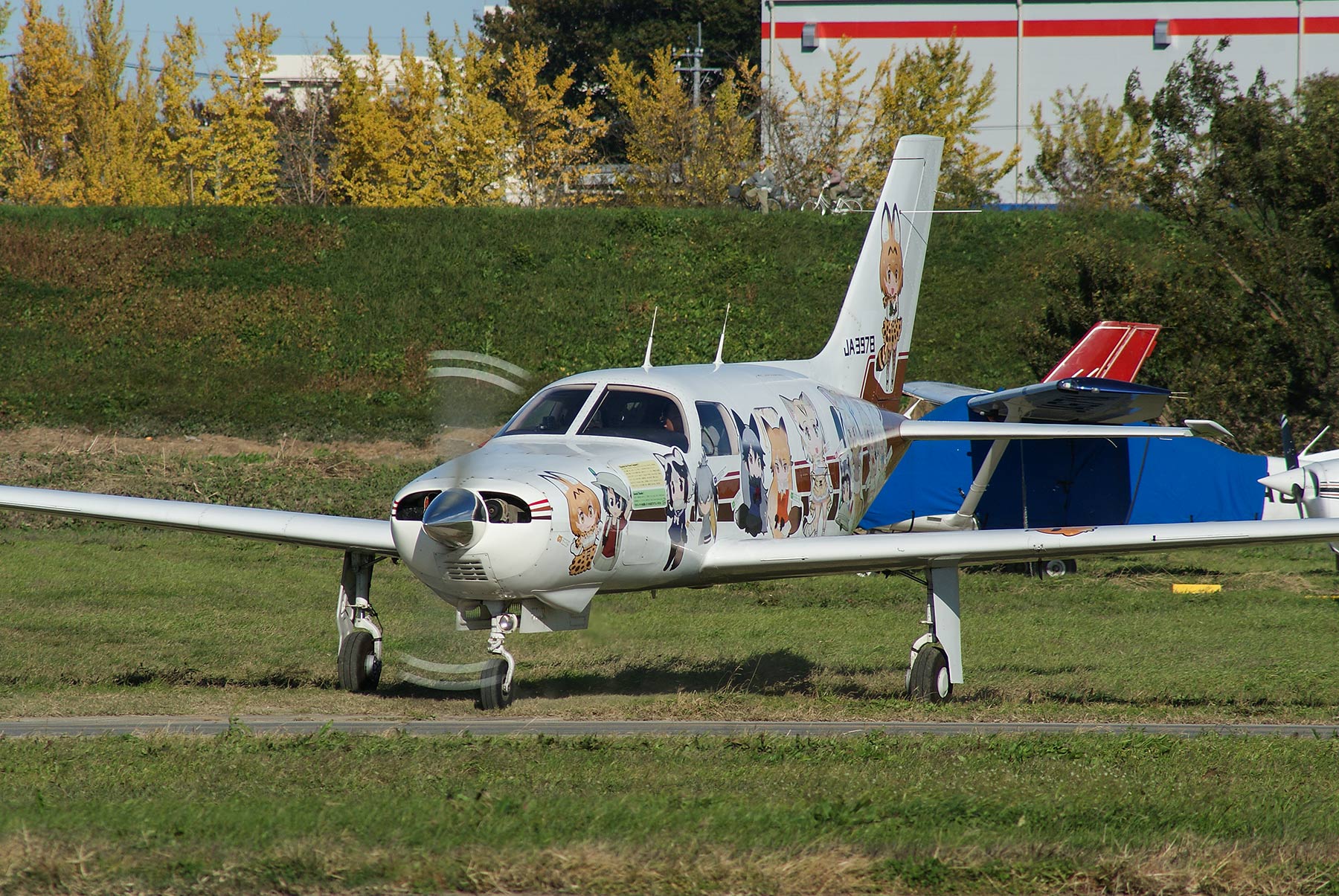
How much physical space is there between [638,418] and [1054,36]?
4673 centimetres

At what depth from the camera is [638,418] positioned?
403 inches

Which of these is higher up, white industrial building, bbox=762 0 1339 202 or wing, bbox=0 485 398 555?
white industrial building, bbox=762 0 1339 202

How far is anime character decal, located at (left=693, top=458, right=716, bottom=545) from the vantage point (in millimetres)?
10305

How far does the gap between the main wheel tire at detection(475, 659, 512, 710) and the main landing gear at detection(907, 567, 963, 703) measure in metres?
3.17

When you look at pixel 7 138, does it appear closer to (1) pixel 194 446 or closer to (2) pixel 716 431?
(1) pixel 194 446

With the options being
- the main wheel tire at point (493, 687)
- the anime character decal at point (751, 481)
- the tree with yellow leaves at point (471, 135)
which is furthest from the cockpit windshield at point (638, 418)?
the tree with yellow leaves at point (471, 135)

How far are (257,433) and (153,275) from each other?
25.9 ft

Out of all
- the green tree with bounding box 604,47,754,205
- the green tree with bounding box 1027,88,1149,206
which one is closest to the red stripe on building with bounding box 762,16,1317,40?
the green tree with bounding box 1027,88,1149,206

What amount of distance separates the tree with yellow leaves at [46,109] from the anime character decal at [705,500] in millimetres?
38630

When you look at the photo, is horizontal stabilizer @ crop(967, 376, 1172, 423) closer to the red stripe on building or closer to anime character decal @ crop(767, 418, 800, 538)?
anime character decal @ crop(767, 418, 800, 538)

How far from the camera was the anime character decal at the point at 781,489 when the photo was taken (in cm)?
1152

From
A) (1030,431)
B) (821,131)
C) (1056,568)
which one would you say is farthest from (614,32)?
(1030,431)

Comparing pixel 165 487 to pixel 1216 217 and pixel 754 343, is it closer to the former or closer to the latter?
pixel 754 343

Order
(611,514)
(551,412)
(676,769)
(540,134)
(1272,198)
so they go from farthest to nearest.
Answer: (540,134) < (1272,198) < (551,412) < (611,514) < (676,769)
